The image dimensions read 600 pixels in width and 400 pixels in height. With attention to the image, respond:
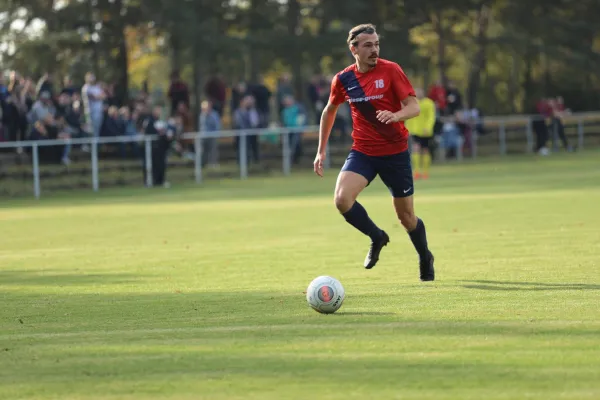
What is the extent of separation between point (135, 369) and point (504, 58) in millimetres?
54639

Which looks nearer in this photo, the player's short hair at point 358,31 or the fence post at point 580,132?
the player's short hair at point 358,31

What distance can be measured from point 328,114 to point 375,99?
0.69 metres

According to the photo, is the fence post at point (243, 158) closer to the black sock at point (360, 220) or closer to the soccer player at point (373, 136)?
the soccer player at point (373, 136)

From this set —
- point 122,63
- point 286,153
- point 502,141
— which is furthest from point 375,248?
point 502,141

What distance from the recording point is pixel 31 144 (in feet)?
94.2

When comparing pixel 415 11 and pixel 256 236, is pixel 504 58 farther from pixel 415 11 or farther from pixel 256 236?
pixel 256 236

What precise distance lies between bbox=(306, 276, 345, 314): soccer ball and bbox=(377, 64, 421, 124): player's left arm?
2.05 metres

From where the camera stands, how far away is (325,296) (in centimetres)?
924

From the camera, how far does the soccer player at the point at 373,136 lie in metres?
11.2

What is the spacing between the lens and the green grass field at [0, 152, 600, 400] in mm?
6688

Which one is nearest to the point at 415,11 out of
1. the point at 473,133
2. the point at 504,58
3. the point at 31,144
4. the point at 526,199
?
the point at 473,133

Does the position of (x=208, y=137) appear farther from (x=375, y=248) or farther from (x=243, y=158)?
(x=375, y=248)

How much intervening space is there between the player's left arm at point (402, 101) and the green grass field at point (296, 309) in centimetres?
139

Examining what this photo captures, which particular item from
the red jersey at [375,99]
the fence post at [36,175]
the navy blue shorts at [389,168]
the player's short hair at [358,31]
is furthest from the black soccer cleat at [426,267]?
the fence post at [36,175]
